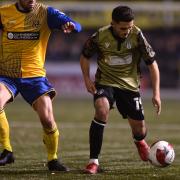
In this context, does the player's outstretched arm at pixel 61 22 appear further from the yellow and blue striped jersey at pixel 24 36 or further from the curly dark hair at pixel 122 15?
the curly dark hair at pixel 122 15

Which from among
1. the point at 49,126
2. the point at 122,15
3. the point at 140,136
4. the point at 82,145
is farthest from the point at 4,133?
the point at 82,145

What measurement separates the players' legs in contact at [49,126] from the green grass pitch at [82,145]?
0.48 feet

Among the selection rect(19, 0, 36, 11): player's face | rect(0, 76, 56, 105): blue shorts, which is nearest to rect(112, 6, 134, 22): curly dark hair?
rect(19, 0, 36, 11): player's face

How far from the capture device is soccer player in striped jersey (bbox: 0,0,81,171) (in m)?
8.87

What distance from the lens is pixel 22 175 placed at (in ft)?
27.5

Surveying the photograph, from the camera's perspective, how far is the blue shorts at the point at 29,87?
29.0 feet

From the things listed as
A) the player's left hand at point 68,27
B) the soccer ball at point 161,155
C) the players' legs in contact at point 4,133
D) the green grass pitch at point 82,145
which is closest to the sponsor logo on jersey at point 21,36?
the player's left hand at point 68,27

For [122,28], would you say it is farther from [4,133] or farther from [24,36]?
[4,133]

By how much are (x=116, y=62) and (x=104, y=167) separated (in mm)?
1352

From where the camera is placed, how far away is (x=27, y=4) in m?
8.84

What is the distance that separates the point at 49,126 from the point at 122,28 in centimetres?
148

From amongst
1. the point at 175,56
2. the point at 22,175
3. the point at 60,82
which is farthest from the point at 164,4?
the point at 22,175

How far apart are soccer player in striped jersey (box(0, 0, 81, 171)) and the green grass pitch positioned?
0.52m

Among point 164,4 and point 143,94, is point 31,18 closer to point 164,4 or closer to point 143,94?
point 143,94
